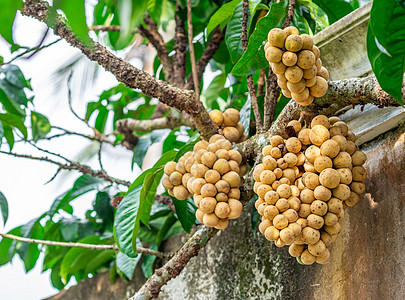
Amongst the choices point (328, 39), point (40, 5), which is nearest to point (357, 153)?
point (328, 39)

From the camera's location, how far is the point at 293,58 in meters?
0.67

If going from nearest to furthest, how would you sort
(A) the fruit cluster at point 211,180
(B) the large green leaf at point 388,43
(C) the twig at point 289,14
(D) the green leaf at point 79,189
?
1. (B) the large green leaf at point 388,43
2. (A) the fruit cluster at point 211,180
3. (C) the twig at point 289,14
4. (D) the green leaf at point 79,189

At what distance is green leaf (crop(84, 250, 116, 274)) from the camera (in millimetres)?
1660

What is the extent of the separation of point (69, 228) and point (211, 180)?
3.73 ft

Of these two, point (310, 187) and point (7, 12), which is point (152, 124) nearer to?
point (310, 187)

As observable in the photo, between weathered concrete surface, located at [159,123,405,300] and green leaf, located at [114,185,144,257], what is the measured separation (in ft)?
1.02

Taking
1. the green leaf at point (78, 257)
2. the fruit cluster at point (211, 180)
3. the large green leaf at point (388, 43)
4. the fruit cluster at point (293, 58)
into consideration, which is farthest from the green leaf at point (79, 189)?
the large green leaf at point (388, 43)

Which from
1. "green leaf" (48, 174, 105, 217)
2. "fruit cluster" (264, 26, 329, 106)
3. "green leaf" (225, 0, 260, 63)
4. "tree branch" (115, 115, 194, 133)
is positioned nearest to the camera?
"fruit cluster" (264, 26, 329, 106)

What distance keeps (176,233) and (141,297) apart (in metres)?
0.53

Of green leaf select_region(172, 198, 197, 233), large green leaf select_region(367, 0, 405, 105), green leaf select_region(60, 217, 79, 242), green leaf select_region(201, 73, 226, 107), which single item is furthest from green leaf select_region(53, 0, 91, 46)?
green leaf select_region(60, 217, 79, 242)

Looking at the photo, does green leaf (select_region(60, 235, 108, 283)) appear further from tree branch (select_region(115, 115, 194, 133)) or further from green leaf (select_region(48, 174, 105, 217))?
tree branch (select_region(115, 115, 194, 133))

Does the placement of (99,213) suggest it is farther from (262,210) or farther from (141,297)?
(262,210)

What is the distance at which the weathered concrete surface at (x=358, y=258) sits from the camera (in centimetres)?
79

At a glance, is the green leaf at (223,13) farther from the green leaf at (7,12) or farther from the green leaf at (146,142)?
the green leaf at (7,12)
